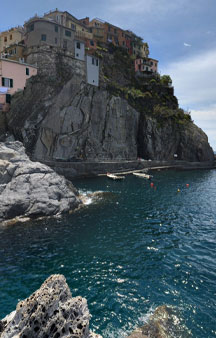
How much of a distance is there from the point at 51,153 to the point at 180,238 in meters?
43.3

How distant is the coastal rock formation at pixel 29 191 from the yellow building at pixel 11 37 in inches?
1953

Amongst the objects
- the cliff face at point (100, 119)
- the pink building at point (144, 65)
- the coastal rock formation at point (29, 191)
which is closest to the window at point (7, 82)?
the cliff face at point (100, 119)

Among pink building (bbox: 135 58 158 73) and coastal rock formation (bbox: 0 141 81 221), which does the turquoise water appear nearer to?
coastal rock formation (bbox: 0 141 81 221)

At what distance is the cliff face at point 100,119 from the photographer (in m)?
58.1

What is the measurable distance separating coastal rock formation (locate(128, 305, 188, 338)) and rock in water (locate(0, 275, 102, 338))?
4.70 meters

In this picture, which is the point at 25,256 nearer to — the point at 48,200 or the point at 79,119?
the point at 48,200

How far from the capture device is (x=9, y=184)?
3056 cm

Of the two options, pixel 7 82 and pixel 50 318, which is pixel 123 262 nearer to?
pixel 50 318

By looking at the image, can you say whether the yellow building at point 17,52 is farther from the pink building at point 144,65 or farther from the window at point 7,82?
the pink building at point 144,65

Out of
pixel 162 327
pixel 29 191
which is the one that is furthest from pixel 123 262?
pixel 29 191

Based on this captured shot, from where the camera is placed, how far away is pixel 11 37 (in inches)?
2731

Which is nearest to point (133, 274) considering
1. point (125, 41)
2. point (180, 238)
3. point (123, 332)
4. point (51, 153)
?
point (123, 332)

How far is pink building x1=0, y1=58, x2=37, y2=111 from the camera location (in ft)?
177

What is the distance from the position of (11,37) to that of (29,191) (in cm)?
6023
